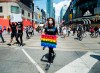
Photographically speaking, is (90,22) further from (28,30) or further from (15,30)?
(15,30)

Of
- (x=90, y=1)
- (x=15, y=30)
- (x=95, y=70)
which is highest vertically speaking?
(x=90, y=1)

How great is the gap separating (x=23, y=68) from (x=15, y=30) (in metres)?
8.58

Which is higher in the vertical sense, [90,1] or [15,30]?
[90,1]

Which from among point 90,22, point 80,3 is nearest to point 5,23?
point 90,22

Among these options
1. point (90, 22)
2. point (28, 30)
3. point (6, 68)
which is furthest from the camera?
point (90, 22)

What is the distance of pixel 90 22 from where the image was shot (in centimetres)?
6900

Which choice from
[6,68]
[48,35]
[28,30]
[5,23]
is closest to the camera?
[6,68]

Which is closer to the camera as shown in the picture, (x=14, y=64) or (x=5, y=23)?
(x=14, y=64)

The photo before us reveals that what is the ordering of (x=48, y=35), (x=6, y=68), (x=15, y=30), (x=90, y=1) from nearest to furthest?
(x=6, y=68)
(x=48, y=35)
(x=15, y=30)
(x=90, y=1)

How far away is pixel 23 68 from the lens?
8078mm

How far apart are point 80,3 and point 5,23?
42673mm

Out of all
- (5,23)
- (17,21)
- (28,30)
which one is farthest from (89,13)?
(17,21)

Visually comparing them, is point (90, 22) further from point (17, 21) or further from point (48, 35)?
point (48, 35)

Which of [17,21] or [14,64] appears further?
[17,21]
